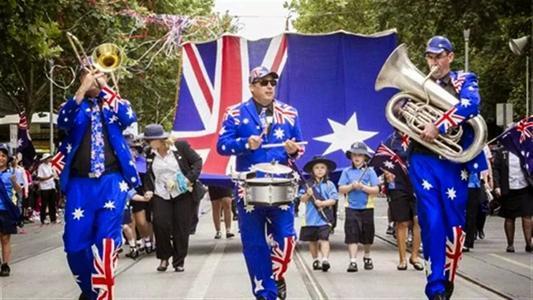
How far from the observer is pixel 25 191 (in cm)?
2558

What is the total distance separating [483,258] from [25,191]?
13.6 m

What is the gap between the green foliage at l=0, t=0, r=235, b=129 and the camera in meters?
17.8

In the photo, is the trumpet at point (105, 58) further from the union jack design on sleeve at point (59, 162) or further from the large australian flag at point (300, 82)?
the large australian flag at point (300, 82)

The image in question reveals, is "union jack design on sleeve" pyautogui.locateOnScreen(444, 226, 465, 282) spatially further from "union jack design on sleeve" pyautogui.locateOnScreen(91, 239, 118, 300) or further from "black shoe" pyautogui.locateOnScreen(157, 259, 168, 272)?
"black shoe" pyautogui.locateOnScreen(157, 259, 168, 272)

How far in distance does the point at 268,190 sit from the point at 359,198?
5703 millimetres

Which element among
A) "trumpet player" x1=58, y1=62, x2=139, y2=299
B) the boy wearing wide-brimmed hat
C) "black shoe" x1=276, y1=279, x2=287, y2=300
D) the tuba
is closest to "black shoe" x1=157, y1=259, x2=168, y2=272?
the boy wearing wide-brimmed hat

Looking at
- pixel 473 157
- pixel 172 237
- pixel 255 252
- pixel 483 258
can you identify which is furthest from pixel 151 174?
pixel 473 157

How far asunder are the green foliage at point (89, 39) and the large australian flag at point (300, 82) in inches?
105

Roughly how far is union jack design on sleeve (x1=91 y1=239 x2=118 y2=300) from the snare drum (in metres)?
1.26

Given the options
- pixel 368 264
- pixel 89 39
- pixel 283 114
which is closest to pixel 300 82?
pixel 368 264

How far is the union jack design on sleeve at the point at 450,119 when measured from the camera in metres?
8.59

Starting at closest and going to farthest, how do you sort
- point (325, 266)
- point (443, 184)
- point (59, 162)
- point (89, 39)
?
1. point (59, 162)
2. point (443, 184)
3. point (325, 266)
4. point (89, 39)

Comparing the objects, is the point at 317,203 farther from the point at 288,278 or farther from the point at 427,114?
the point at 427,114

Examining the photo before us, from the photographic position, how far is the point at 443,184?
876cm
